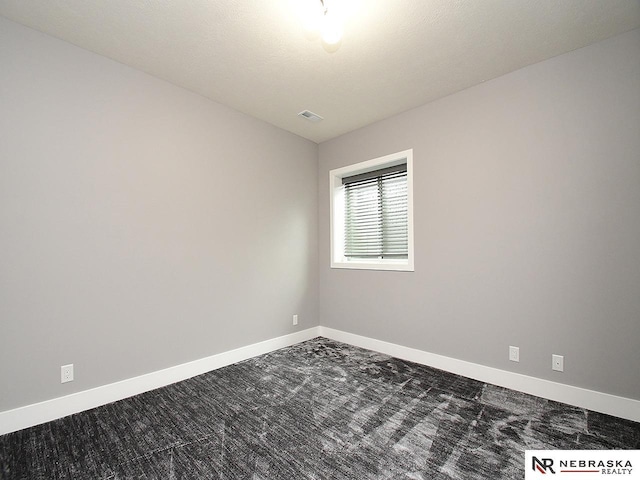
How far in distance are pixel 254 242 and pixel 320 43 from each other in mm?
→ 2076

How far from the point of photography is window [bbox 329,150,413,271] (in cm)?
350

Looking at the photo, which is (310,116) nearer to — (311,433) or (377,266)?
(377,266)

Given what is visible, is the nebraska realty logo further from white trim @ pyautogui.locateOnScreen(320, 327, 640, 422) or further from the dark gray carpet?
white trim @ pyautogui.locateOnScreen(320, 327, 640, 422)

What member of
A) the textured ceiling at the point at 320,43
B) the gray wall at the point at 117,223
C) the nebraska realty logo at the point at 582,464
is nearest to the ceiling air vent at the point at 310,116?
the textured ceiling at the point at 320,43

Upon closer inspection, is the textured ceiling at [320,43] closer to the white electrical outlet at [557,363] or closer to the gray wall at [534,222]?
the gray wall at [534,222]

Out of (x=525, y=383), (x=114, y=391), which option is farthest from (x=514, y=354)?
(x=114, y=391)

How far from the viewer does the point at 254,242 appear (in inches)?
137

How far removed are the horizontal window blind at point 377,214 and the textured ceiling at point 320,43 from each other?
1.02m

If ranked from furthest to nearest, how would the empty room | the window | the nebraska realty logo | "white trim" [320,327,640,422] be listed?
1. the window
2. "white trim" [320,327,640,422]
3. the empty room
4. the nebraska realty logo

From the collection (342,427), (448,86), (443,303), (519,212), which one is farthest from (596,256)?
(342,427)

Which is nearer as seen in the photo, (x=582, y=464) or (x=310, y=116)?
(x=582, y=464)

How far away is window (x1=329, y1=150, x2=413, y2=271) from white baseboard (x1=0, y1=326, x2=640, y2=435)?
40.0 inches

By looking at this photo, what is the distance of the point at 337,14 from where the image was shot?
1999 millimetres

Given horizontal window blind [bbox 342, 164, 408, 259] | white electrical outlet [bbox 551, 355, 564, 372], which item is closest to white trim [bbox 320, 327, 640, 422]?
white electrical outlet [bbox 551, 355, 564, 372]
